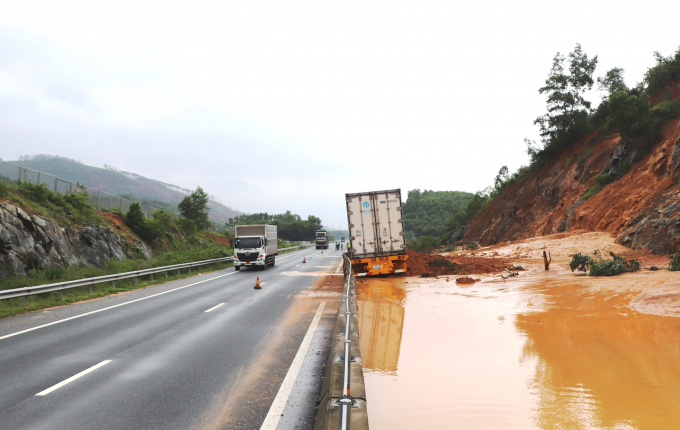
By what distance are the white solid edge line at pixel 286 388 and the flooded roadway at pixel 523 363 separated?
1.11m

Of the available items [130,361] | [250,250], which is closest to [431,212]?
[250,250]

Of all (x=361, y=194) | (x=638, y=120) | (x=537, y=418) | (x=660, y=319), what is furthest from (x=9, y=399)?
(x=638, y=120)

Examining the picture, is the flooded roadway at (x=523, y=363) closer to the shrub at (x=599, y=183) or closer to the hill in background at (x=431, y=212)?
the shrub at (x=599, y=183)

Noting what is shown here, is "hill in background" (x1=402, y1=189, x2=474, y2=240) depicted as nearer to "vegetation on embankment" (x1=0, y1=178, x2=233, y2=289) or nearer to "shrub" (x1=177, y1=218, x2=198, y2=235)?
"shrub" (x1=177, y1=218, x2=198, y2=235)

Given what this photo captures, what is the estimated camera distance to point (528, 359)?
7.97 metres

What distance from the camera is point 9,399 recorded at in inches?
228

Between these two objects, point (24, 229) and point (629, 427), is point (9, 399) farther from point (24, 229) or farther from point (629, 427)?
point (24, 229)

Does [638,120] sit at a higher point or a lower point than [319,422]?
higher

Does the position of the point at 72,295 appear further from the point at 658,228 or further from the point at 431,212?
the point at 431,212

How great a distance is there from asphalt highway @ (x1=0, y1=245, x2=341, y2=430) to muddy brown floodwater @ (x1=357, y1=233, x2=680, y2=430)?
6.79ft

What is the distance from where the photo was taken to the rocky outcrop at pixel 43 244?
1864cm

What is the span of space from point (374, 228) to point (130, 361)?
1510cm

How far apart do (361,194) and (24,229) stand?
601 inches

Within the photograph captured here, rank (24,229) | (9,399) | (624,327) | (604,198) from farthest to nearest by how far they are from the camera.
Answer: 1. (604,198)
2. (24,229)
3. (624,327)
4. (9,399)
